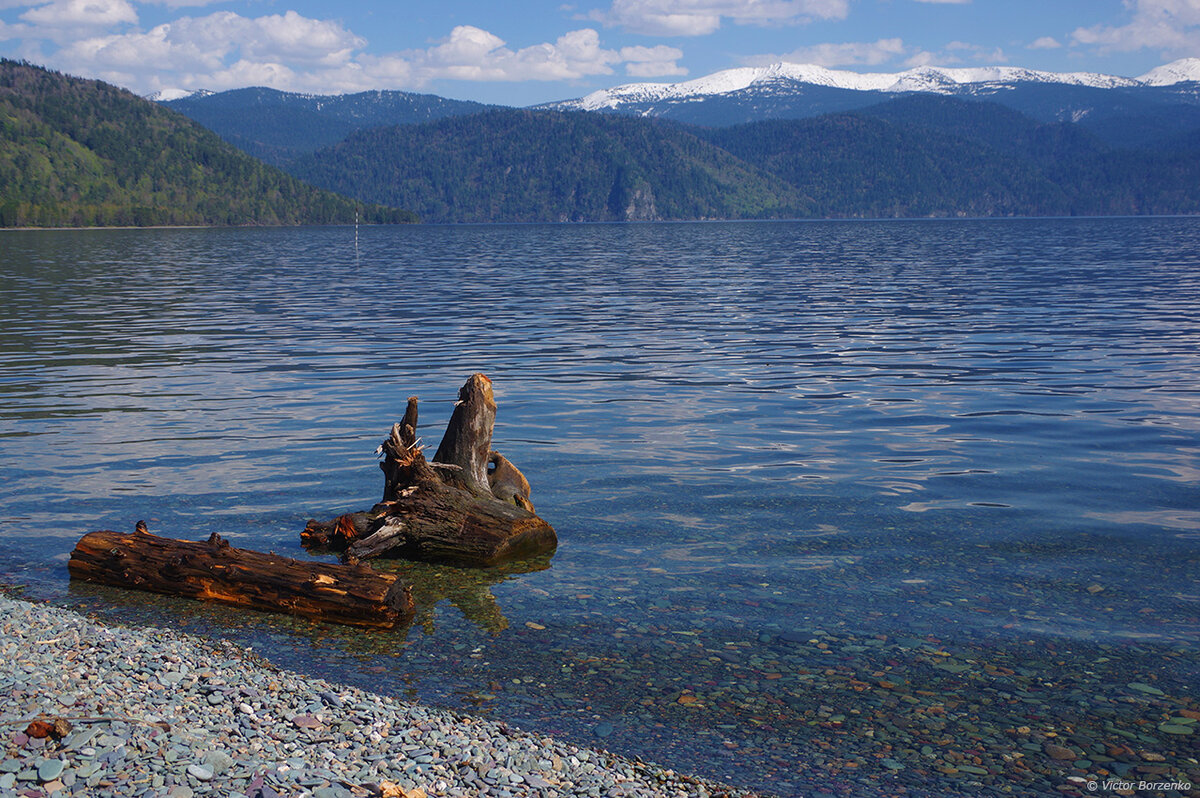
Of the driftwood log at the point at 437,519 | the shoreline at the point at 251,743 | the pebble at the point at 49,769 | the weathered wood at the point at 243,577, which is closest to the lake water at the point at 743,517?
the weathered wood at the point at 243,577

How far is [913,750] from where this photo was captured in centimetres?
796

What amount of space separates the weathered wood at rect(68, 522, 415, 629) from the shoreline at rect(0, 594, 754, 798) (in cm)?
161

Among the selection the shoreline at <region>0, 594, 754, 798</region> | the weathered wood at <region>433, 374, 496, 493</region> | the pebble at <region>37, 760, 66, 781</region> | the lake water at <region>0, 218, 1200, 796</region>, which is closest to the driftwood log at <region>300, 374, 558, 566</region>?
the weathered wood at <region>433, 374, 496, 493</region>

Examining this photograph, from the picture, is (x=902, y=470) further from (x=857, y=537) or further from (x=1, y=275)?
(x=1, y=275)

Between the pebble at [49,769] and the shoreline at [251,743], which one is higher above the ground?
the pebble at [49,769]

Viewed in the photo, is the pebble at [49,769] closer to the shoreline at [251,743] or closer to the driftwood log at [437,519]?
the shoreline at [251,743]

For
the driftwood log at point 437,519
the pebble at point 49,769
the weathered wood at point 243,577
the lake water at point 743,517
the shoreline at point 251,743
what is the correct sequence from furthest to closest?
the driftwood log at point 437,519
the weathered wood at point 243,577
the lake water at point 743,517
the shoreline at point 251,743
the pebble at point 49,769

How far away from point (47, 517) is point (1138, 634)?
48.5 ft

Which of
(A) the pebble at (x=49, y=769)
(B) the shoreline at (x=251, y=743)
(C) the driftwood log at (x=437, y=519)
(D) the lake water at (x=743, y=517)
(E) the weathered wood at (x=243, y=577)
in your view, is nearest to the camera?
(A) the pebble at (x=49, y=769)

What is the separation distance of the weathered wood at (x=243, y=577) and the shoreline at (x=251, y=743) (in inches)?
63.5

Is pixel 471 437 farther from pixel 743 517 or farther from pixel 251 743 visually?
pixel 251 743

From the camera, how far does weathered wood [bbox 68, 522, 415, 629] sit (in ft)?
35.1

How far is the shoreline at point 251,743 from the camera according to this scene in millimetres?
6387

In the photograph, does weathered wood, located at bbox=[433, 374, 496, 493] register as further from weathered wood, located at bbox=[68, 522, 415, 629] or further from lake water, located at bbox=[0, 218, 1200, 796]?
weathered wood, located at bbox=[68, 522, 415, 629]
